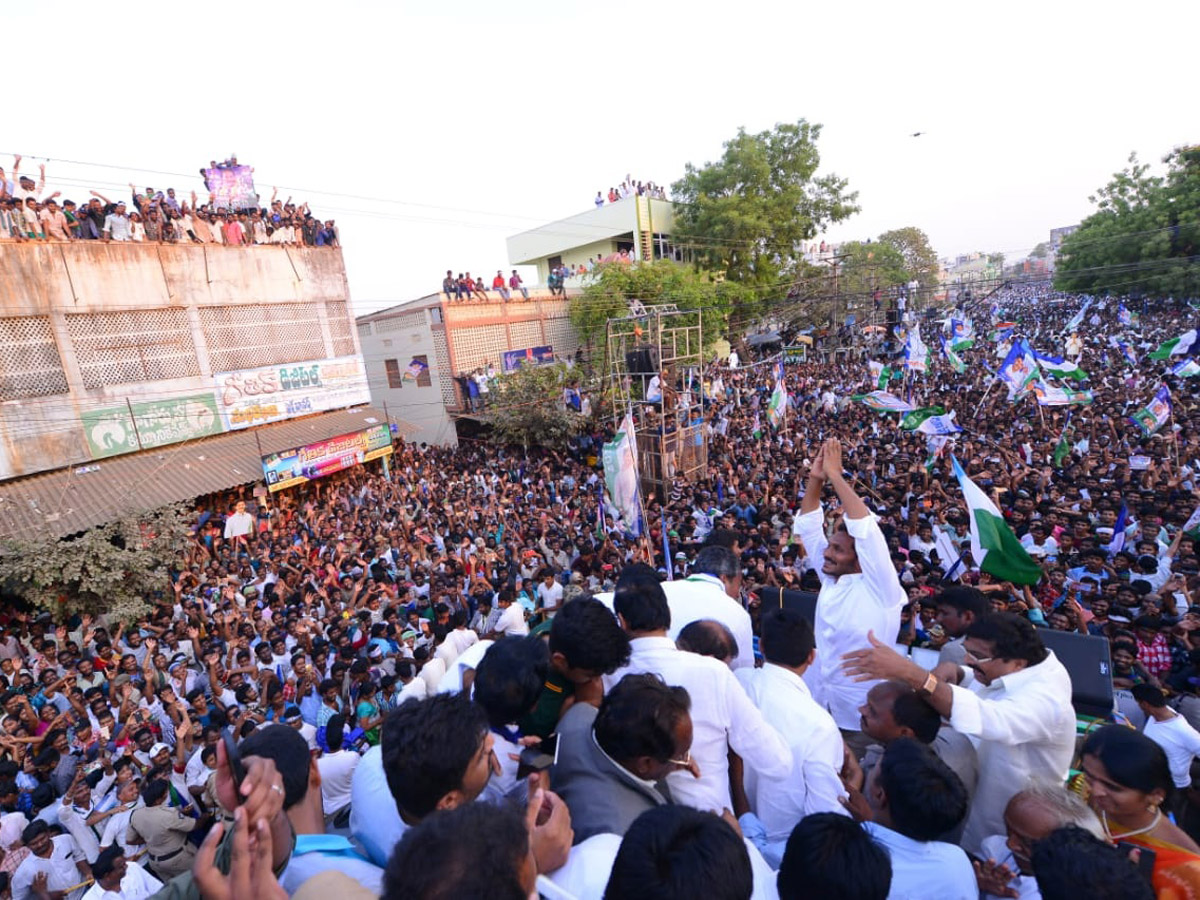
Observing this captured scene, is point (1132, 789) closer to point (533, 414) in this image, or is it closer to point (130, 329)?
point (533, 414)

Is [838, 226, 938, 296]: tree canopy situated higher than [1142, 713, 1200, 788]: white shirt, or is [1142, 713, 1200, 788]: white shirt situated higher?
[838, 226, 938, 296]: tree canopy

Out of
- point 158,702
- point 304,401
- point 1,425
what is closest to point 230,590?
point 158,702

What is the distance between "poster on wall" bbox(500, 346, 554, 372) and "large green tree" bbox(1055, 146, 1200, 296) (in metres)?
21.1

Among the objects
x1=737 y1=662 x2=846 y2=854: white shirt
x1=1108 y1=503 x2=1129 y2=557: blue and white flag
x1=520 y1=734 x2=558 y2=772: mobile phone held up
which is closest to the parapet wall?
x1=520 y1=734 x2=558 y2=772: mobile phone held up

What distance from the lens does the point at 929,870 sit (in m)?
1.70

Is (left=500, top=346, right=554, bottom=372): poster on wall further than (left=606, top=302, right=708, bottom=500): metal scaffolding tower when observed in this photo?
Yes

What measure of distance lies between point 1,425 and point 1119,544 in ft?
54.4

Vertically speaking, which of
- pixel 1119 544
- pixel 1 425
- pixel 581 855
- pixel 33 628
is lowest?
pixel 33 628

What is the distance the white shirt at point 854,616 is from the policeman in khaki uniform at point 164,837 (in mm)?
3851

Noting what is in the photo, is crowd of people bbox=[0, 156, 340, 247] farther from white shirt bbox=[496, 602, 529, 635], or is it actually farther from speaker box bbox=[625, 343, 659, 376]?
white shirt bbox=[496, 602, 529, 635]

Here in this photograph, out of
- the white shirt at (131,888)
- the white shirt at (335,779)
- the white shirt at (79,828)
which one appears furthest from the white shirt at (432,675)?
the white shirt at (79,828)

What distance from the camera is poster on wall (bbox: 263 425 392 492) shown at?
41.5ft

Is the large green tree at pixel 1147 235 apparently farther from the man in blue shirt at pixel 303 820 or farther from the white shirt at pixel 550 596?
the man in blue shirt at pixel 303 820

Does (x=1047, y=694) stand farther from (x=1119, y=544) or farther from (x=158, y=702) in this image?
(x=158, y=702)
